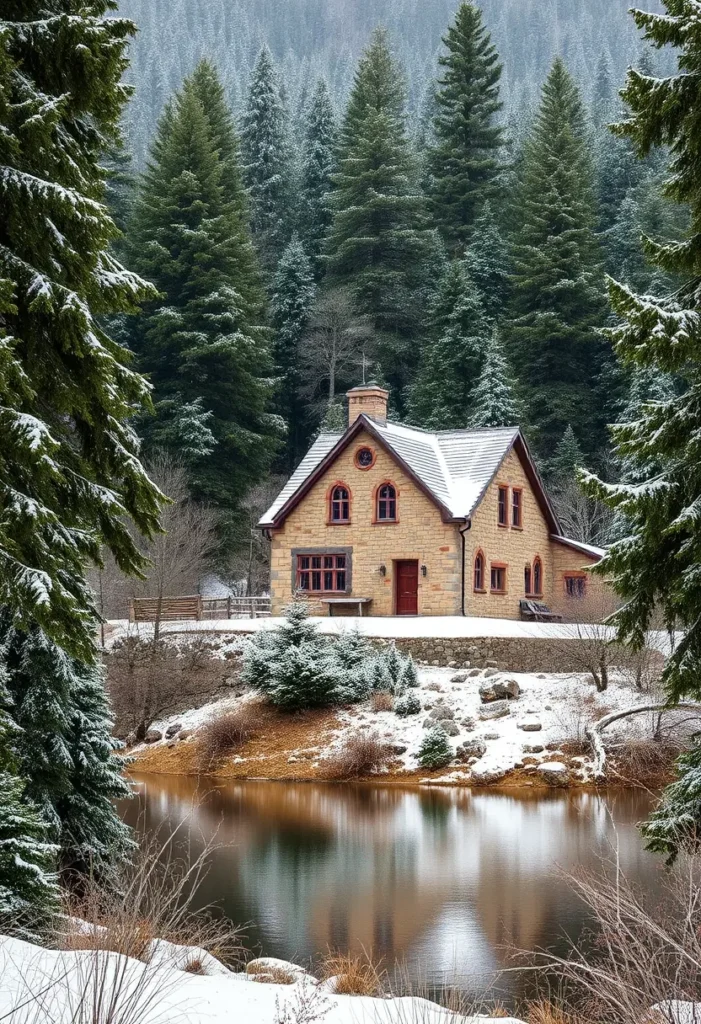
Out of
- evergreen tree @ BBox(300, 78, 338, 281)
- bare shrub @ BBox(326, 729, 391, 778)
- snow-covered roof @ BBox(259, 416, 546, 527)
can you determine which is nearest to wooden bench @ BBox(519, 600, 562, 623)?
snow-covered roof @ BBox(259, 416, 546, 527)

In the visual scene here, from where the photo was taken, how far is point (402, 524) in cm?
3478

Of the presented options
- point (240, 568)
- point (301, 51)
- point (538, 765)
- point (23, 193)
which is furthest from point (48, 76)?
point (301, 51)

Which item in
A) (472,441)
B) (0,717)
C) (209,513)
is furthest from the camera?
(209,513)

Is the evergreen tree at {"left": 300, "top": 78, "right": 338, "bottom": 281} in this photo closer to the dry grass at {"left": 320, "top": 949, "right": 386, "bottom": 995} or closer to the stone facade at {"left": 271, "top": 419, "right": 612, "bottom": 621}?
the stone facade at {"left": 271, "top": 419, "right": 612, "bottom": 621}

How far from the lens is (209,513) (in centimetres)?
4406

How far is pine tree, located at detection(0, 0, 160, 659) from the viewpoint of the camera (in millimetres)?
8000

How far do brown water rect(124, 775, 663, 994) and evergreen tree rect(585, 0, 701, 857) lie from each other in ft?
5.48

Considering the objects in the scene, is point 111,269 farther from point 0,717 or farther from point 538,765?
point 538,765

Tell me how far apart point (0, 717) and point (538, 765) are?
62.0 ft

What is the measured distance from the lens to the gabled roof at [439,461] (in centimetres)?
3459

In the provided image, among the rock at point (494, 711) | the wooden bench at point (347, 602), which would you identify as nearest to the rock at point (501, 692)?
the rock at point (494, 711)

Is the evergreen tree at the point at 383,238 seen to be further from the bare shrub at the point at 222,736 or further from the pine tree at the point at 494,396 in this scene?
the bare shrub at the point at 222,736

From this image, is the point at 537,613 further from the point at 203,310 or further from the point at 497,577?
the point at 203,310

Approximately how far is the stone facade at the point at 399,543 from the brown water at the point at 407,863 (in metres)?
9.52
